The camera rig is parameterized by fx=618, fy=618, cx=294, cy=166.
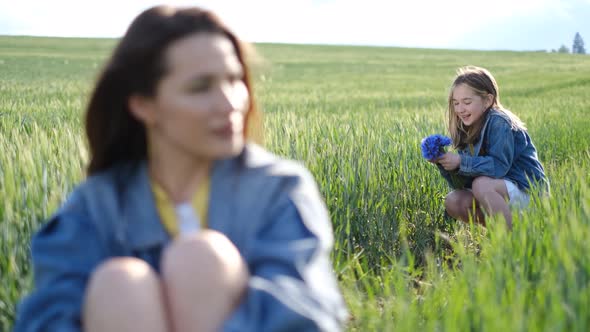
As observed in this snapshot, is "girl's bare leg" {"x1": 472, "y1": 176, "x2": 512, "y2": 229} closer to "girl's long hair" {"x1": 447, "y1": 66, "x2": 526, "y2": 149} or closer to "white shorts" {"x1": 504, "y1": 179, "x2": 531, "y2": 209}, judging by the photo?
"white shorts" {"x1": 504, "y1": 179, "x2": 531, "y2": 209}

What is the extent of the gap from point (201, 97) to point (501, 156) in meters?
1.90

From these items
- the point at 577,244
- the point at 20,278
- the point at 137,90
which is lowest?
the point at 20,278

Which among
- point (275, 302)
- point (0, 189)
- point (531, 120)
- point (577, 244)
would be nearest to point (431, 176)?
point (577, 244)

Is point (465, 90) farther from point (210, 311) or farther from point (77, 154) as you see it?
point (210, 311)

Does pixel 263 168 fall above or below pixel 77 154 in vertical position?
above

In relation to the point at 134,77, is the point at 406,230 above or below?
below

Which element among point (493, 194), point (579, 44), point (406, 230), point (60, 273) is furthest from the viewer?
point (579, 44)

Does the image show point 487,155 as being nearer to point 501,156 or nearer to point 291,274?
point 501,156

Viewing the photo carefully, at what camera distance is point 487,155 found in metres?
2.85

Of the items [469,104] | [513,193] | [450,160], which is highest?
[469,104]

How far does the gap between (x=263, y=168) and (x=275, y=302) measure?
0.31 metres

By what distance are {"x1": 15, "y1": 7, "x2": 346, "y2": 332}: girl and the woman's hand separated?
1631 millimetres

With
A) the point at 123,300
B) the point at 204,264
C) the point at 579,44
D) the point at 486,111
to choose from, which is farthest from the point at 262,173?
the point at 579,44

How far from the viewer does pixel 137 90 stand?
1.29 m
